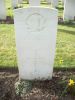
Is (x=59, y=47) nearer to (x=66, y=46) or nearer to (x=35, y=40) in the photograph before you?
(x=66, y=46)

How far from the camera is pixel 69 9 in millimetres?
10281

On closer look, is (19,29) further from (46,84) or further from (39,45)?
(46,84)

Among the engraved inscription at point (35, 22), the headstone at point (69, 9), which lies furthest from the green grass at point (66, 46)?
the engraved inscription at point (35, 22)

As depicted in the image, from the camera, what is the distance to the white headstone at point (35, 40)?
13.3 ft

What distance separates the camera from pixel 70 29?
882cm

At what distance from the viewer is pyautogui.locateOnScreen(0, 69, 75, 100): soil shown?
4.04 m

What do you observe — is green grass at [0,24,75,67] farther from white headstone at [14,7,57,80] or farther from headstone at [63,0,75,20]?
headstone at [63,0,75,20]

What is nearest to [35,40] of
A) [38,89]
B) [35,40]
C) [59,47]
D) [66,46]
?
[35,40]

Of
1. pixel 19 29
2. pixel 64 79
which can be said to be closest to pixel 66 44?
pixel 64 79

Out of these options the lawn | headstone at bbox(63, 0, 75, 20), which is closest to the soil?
the lawn

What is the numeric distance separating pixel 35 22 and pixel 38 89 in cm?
115

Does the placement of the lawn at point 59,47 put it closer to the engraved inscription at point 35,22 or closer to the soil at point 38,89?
the soil at point 38,89

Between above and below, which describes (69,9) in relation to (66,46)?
above

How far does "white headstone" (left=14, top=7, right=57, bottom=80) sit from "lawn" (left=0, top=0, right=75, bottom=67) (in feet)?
1.43
